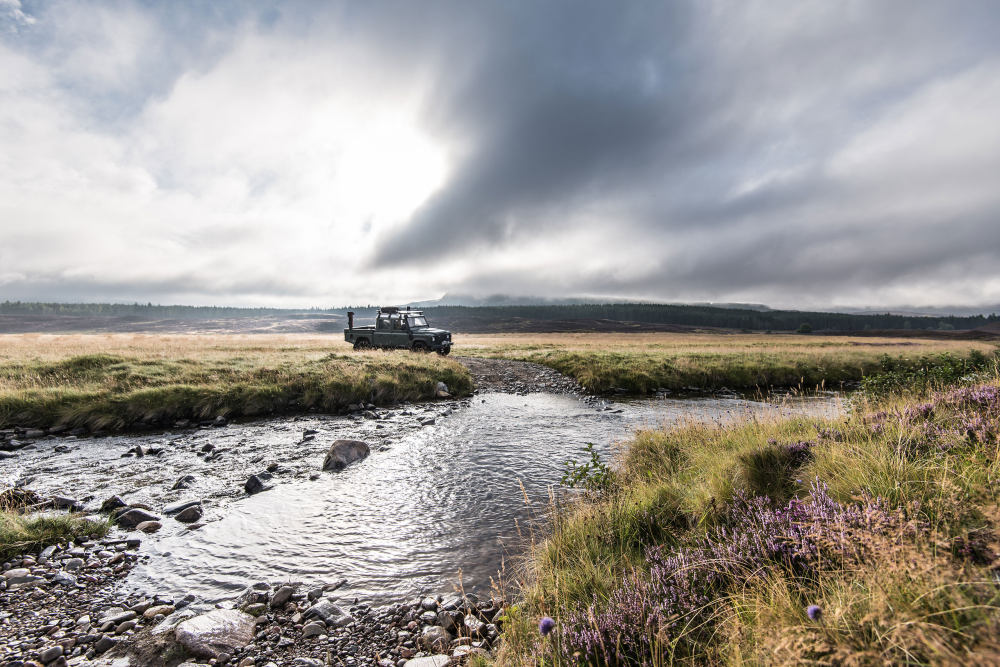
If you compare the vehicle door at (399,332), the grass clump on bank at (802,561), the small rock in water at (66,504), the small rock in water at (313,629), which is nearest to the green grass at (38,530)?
the small rock in water at (66,504)

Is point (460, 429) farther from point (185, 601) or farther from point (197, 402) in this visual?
point (197, 402)

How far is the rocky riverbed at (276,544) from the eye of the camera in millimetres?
4441

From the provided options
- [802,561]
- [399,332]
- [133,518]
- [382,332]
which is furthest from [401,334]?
[802,561]

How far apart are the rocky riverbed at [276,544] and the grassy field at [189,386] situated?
1674 mm

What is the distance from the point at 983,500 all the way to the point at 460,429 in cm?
1237

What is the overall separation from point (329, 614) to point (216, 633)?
1.14 metres

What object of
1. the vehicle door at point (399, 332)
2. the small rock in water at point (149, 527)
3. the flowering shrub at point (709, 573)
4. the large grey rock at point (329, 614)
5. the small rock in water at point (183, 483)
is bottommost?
the small rock in water at point (183, 483)

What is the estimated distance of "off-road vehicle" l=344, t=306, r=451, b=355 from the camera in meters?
30.9

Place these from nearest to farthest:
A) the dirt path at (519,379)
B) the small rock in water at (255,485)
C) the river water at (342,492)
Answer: the river water at (342,492), the small rock in water at (255,485), the dirt path at (519,379)

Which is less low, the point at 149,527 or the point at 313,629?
the point at 313,629

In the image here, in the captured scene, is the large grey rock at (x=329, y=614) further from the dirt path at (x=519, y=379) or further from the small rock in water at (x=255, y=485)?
the dirt path at (x=519, y=379)

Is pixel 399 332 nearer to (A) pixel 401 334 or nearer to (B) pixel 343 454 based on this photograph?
(A) pixel 401 334

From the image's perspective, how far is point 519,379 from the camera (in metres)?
26.0

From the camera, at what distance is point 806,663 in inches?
85.6
